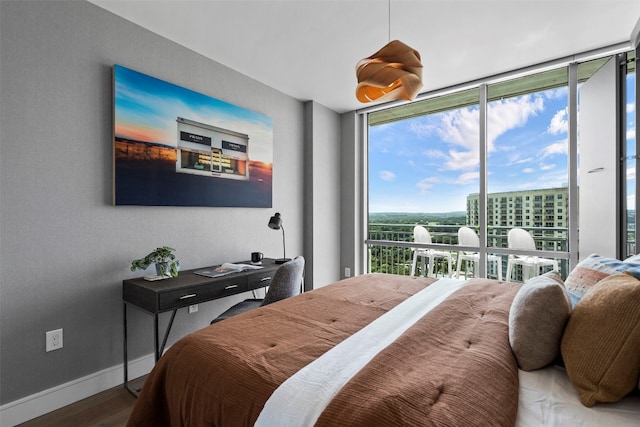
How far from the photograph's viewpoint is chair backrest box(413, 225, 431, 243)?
4.06 m

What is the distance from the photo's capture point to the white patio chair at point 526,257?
129 inches

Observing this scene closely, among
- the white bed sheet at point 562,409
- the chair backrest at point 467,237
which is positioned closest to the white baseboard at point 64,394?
the white bed sheet at point 562,409

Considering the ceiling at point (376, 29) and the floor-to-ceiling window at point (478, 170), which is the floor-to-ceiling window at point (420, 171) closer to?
the floor-to-ceiling window at point (478, 170)

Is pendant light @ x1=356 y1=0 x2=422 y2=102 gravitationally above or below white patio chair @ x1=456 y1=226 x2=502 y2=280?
above

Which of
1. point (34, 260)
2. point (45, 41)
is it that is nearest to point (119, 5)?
point (45, 41)

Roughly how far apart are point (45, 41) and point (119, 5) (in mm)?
532

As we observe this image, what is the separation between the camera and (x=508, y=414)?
2.81 feet

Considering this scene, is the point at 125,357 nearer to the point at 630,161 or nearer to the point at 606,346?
the point at 606,346

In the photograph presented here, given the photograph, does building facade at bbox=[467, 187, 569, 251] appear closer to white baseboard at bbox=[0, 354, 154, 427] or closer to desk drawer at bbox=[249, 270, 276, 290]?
desk drawer at bbox=[249, 270, 276, 290]

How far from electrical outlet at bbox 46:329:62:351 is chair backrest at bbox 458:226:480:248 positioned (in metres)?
3.73

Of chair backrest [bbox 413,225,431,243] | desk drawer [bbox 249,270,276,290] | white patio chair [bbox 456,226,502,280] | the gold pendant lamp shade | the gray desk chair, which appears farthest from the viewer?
chair backrest [bbox 413,225,431,243]

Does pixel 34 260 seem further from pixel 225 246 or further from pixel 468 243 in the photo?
pixel 468 243

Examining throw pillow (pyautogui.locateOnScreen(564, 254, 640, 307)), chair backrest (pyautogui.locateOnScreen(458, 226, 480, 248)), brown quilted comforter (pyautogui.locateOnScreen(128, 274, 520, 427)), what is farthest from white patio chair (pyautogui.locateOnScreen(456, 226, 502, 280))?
throw pillow (pyautogui.locateOnScreen(564, 254, 640, 307))

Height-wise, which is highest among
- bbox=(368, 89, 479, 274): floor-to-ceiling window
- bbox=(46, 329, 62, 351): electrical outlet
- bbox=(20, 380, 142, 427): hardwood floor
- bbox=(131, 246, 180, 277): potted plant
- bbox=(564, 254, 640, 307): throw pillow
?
bbox=(368, 89, 479, 274): floor-to-ceiling window
